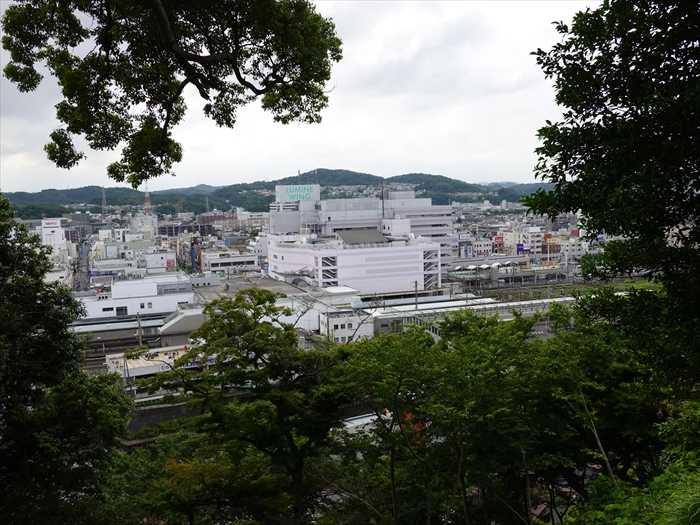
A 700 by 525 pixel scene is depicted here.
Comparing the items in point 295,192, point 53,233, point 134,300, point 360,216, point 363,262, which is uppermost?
point 295,192

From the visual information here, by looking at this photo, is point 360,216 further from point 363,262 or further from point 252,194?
point 252,194

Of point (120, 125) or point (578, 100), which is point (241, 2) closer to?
point (120, 125)

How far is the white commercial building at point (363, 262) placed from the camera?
4125 cm

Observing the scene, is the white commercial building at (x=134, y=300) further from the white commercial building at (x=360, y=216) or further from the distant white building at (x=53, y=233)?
the distant white building at (x=53, y=233)

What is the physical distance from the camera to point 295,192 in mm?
76875

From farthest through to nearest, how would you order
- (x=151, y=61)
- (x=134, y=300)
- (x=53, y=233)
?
1. (x=53, y=233)
2. (x=134, y=300)
3. (x=151, y=61)

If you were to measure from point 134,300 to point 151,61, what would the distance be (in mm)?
30176

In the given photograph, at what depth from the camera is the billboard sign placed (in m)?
69.1

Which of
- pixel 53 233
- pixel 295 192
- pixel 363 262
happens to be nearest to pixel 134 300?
pixel 363 262

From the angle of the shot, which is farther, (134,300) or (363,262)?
(363,262)

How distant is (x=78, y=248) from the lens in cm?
7362

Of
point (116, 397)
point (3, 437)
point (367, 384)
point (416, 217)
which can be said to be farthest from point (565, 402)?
point (416, 217)

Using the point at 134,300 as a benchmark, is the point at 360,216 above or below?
above

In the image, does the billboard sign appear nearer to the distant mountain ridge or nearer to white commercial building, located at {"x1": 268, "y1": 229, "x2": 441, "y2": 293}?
white commercial building, located at {"x1": 268, "y1": 229, "x2": 441, "y2": 293}
